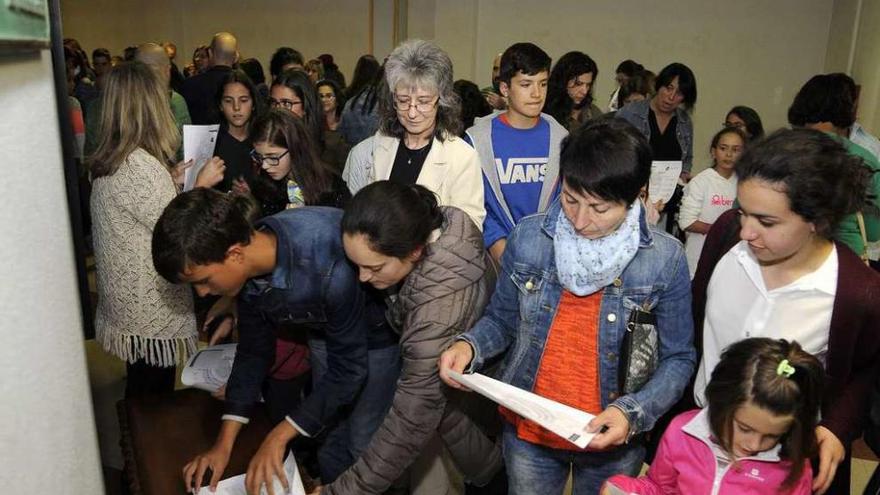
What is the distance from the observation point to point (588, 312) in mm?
1524

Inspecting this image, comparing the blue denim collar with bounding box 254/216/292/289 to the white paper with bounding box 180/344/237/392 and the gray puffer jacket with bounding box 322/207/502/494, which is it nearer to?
the gray puffer jacket with bounding box 322/207/502/494

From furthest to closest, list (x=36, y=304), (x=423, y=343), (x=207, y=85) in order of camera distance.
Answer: (x=207, y=85) < (x=423, y=343) < (x=36, y=304)

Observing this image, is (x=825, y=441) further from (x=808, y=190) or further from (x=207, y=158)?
(x=207, y=158)

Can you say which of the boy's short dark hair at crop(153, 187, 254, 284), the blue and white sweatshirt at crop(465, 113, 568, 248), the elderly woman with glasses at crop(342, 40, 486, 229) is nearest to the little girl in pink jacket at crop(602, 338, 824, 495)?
the boy's short dark hair at crop(153, 187, 254, 284)

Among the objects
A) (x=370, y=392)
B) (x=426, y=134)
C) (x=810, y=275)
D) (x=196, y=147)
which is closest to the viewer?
(x=810, y=275)

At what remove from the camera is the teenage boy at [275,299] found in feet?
5.09

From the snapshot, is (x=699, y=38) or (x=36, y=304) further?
(x=699, y=38)

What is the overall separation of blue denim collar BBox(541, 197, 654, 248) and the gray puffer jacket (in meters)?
0.24

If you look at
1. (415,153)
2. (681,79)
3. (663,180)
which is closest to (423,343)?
(415,153)

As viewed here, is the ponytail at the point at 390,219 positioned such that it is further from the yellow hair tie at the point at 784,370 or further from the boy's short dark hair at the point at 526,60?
the boy's short dark hair at the point at 526,60

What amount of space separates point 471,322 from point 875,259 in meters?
2.54

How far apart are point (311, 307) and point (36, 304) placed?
0.73 metres

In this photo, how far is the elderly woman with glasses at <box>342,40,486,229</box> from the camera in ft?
7.97

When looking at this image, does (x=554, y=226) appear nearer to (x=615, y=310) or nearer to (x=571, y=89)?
(x=615, y=310)
